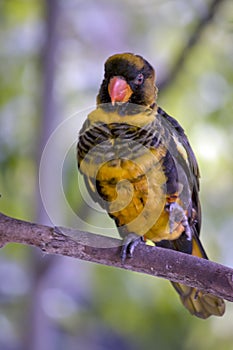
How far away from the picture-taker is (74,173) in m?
2.32

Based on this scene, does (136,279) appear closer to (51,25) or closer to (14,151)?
(14,151)

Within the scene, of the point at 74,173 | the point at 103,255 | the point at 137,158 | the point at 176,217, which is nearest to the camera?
the point at 103,255

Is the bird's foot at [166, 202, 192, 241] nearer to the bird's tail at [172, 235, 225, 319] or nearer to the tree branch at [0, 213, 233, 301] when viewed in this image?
the bird's tail at [172, 235, 225, 319]

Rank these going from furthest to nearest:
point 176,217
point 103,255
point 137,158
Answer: point 176,217, point 137,158, point 103,255

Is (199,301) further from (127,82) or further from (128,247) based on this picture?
(127,82)

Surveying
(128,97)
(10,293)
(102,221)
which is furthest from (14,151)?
(128,97)

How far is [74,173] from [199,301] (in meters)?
0.70

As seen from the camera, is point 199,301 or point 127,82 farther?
point 199,301

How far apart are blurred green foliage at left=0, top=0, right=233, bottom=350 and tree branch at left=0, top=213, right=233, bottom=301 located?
2.70ft

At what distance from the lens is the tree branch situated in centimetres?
151

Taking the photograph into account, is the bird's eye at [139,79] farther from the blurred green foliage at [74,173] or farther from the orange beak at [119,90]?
the blurred green foliage at [74,173]

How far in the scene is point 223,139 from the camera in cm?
255

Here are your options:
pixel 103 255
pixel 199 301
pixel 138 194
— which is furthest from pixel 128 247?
pixel 199 301

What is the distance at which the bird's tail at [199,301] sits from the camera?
1.89 metres
